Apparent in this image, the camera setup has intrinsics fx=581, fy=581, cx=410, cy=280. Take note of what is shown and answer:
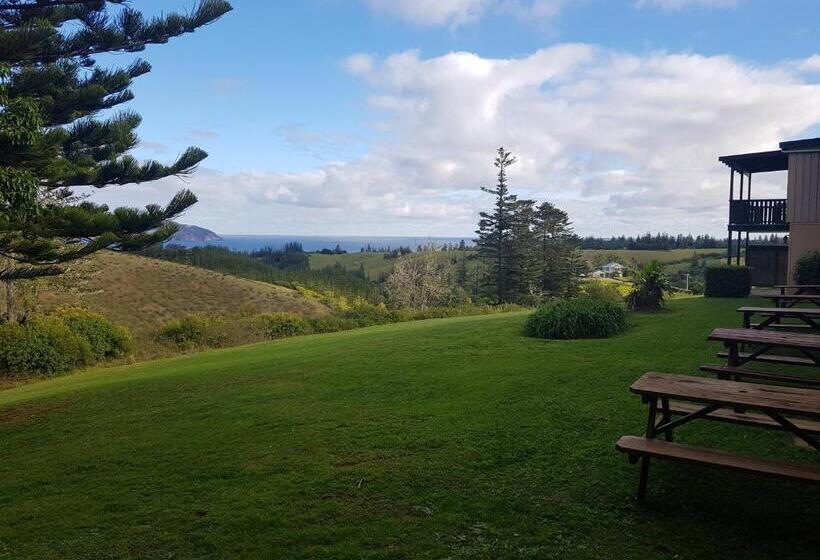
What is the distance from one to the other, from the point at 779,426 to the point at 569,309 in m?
6.54

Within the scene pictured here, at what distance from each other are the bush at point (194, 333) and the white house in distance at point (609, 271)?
31401mm

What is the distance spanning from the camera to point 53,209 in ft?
26.5

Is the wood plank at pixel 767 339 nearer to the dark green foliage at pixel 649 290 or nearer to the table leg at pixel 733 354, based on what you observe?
the table leg at pixel 733 354

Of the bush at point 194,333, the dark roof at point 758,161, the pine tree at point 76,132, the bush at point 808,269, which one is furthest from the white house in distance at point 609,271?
the pine tree at point 76,132

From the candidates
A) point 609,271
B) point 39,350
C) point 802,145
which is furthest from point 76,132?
point 609,271

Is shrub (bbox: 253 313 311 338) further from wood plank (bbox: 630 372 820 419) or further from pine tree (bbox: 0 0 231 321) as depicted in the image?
wood plank (bbox: 630 372 820 419)

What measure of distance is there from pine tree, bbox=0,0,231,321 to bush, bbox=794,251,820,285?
1175cm

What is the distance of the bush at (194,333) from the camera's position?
63.4ft

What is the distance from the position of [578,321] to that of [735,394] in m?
6.45

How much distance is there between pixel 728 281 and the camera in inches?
531

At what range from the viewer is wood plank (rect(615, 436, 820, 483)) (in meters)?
2.87

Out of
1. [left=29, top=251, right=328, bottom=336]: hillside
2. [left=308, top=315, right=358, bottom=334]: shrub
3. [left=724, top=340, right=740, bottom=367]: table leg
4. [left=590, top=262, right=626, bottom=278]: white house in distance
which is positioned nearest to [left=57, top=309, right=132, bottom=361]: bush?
[left=308, top=315, right=358, bottom=334]: shrub

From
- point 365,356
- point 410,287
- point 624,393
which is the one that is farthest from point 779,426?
point 410,287

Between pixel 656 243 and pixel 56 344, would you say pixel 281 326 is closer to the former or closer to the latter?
pixel 56 344
